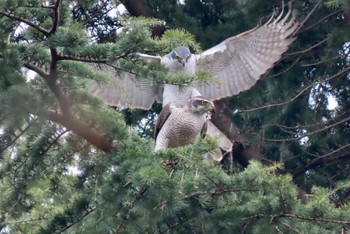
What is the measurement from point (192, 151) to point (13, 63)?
128 centimetres

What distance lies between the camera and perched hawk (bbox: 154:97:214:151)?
9.04 meters

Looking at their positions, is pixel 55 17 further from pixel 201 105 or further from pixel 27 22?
pixel 201 105

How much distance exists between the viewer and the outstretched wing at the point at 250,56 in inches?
437

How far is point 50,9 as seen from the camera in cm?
636

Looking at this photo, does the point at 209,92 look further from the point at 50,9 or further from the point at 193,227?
the point at 50,9

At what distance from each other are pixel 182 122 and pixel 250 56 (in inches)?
93.1

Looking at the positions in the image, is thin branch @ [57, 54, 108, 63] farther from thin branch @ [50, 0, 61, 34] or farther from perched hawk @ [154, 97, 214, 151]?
perched hawk @ [154, 97, 214, 151]

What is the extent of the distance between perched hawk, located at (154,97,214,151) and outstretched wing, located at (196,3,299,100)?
1783mm

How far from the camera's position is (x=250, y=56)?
11.3 metres

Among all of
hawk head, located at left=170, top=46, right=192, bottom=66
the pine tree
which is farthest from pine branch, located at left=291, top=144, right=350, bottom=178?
the pine tree

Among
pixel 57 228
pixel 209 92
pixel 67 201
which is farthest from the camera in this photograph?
pixel 209 92

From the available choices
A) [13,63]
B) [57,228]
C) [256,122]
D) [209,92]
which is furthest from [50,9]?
[256,122]

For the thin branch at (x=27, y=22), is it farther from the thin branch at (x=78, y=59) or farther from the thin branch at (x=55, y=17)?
the thin branch at (x=78, y=59)

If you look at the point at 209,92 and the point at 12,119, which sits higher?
the point at 209,92
